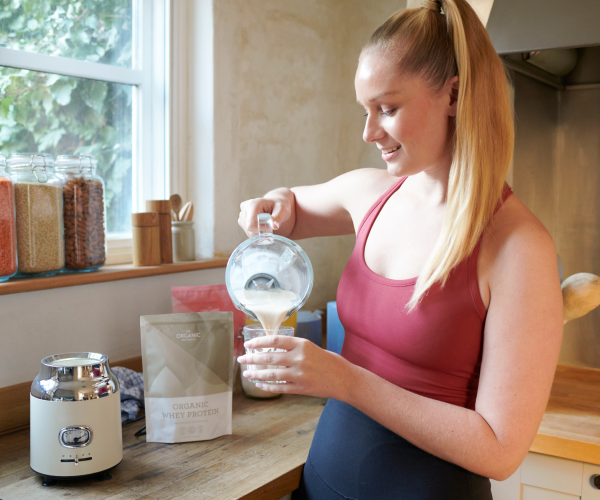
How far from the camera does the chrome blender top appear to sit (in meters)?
1.00

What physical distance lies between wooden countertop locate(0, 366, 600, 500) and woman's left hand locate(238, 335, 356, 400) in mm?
235

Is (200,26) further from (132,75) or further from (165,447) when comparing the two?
(165,447)

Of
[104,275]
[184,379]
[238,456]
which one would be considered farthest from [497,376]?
[104,275]

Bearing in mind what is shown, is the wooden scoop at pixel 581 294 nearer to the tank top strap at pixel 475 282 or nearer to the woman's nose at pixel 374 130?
the tank top strap at pixel 475 282

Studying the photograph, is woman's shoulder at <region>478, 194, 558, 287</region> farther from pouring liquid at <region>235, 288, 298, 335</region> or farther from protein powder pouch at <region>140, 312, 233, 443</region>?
protein powder pouch at <region>140, 312, 233, 443</region>

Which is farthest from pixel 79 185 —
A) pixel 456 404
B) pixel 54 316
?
pixel 456 404

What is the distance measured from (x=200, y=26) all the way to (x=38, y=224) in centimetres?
79

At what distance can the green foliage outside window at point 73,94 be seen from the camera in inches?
54.1

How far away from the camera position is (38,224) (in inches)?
49.0

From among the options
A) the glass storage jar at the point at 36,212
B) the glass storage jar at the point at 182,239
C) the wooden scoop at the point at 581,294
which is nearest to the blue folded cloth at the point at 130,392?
the glass storage jar at the point at 36,212

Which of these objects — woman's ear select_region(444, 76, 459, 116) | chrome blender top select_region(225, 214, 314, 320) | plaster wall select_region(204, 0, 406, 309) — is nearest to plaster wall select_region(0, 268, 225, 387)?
plaster wall select_region(204, 0, 406, 309)

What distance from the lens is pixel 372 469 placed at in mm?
972

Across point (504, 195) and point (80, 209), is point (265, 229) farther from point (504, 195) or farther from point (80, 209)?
point (80, 209)

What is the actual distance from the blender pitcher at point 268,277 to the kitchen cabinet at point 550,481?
27.4 inches
